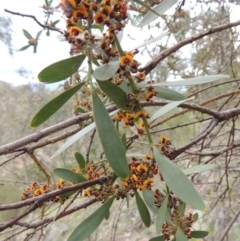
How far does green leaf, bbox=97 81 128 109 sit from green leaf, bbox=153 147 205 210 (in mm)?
67

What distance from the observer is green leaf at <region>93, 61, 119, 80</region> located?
274 millimetres

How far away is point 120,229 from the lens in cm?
294

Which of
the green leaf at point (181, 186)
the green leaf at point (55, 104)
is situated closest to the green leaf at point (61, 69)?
the green leaf at point (55, 104)

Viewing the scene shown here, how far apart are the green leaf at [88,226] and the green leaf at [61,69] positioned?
155mm

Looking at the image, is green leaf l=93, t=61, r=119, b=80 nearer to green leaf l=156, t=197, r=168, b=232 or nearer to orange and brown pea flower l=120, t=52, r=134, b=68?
orange and brown pea flower l=120, t=52, r=134, b=68

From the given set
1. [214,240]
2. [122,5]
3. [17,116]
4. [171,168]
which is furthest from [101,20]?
[17,116]

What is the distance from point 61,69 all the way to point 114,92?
1.9 inches

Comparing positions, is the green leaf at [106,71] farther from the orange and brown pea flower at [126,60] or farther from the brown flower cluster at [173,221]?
the brown flower cluster at [173,221]

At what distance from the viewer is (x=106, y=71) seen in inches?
11.0

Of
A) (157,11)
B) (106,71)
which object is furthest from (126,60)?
(157,11)

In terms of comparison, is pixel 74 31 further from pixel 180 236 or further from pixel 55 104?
pixel 180 236

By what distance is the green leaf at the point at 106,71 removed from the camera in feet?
0.90

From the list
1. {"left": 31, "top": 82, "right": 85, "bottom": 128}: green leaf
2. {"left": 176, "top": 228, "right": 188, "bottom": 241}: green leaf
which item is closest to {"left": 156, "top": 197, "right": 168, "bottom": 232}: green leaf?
{"left": 176, "top": 228, "right": 188, "bottom": 241}: green leaf

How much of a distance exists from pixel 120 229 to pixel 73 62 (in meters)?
2.81
